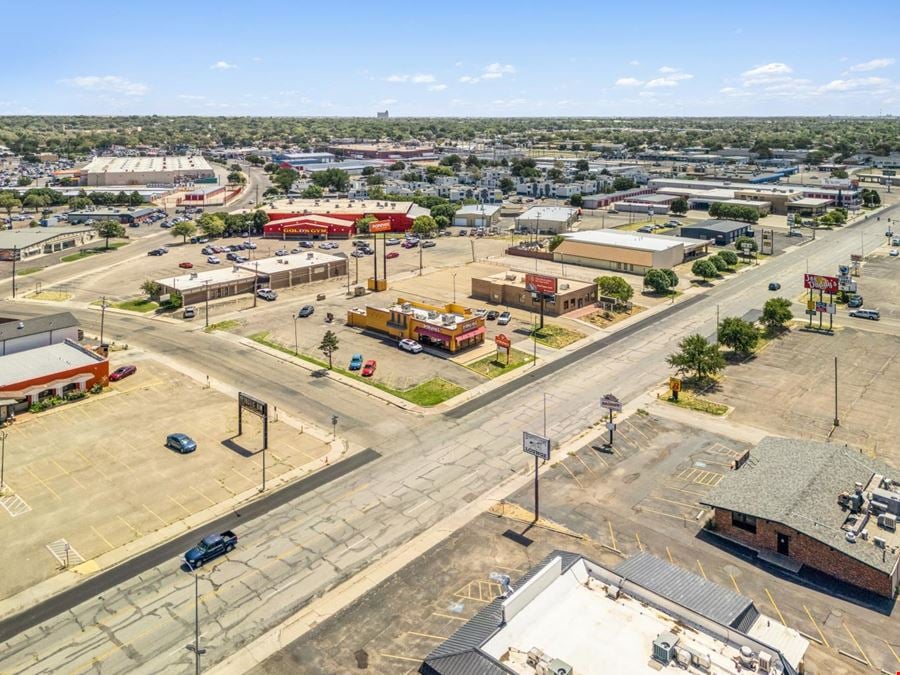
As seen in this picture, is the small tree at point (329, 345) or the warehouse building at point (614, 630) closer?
the warehouse building at point (614, 630)

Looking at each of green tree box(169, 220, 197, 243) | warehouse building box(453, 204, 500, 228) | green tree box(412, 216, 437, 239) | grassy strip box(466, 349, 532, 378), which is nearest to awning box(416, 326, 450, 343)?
grassy strip box(466, 349, 532, 378)

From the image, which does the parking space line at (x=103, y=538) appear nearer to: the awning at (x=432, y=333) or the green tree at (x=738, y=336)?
the awning at (x=432, y=333)

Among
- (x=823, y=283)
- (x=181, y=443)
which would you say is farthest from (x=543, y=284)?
(x=181, y=443)

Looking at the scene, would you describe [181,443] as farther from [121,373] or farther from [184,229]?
[184,229]

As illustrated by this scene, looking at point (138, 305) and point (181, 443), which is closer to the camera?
point (181, 443)

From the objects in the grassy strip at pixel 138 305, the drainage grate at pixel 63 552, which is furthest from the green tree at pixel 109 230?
the drainage grate at pixel 63 552

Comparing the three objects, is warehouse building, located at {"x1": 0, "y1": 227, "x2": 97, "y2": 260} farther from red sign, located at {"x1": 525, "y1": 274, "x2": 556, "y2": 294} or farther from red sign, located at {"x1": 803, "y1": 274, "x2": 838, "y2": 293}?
red sign, located at {"x1": 803, "y1": 274, "x2": 838, "y2": 293}

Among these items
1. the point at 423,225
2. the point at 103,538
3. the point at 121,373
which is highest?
the point at 423,225
